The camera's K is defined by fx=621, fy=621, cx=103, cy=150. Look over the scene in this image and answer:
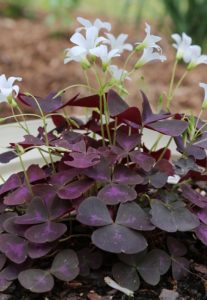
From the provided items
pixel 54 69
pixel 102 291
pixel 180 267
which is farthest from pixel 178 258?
pixel 54 69

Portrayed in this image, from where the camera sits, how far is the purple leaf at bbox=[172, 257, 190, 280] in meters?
0.83

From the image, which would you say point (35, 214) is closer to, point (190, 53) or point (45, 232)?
point (45, 232)

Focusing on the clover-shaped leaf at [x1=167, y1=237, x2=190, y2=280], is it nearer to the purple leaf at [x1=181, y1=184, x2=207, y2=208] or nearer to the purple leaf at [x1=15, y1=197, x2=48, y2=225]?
the purple leaf at [x1=181, y1=184, x2=207, y2=208]

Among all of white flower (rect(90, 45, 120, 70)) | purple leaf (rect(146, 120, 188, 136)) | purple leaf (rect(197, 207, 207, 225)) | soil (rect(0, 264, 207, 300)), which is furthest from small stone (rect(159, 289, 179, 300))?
white flower (rect(90, 45, 120, 70))

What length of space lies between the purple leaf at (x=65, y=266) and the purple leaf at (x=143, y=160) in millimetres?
145

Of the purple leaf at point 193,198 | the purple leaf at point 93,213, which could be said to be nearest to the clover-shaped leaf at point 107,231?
the purple leaf at point 93,213

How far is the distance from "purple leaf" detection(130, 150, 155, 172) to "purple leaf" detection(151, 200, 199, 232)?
1.9 inches

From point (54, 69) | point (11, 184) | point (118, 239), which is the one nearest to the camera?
point (118, 239)

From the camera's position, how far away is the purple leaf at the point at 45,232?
779 mm

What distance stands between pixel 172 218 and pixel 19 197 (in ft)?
0.68

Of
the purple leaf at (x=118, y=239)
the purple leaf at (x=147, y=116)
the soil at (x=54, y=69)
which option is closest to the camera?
the purple leaf at (x=118, y=239)

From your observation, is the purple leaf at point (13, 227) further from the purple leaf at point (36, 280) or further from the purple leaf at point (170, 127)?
the purple leaf at point (170, 127)

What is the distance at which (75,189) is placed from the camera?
81cm

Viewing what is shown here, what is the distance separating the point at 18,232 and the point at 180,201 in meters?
0.23
